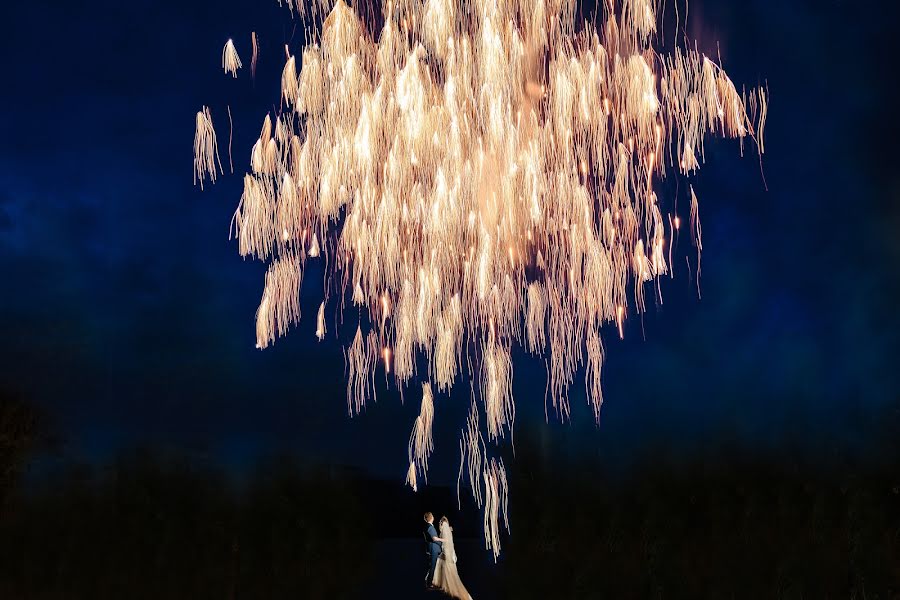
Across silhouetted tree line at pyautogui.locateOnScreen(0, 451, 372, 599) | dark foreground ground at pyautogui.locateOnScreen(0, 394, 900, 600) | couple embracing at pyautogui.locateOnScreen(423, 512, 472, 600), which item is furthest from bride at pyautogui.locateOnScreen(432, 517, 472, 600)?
silhouetted tree line at pyautogui.locateOnScreen(0, 451, 372, 599)

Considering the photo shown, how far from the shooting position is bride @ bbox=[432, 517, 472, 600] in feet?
54.7

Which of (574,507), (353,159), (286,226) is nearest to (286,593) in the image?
(574,507)

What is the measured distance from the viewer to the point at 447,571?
1675cm

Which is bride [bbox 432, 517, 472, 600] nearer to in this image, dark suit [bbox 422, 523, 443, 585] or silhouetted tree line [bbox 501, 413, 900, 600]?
dark suit [bbox 422, 523, 443, 585]

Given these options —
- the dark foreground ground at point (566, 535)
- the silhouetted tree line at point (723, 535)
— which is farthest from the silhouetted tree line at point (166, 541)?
the silhouetted tree line at point (723, 535)

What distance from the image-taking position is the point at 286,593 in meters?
20.2

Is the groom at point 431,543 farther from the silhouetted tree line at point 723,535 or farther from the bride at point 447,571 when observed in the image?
the silhouetted tree line at point 723,535

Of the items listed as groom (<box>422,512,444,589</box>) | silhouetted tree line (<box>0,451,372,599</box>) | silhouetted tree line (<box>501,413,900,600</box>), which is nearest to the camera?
silhouetted tree line (<box>501,413,900,600</box>)

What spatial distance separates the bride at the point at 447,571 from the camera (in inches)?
656

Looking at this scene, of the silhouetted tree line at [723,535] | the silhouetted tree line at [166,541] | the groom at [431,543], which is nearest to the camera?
the silhouetted tree line at [723,535]

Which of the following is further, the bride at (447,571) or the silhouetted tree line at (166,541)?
the silhouetted tree line at (166,541)

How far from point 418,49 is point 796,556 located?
483 inches

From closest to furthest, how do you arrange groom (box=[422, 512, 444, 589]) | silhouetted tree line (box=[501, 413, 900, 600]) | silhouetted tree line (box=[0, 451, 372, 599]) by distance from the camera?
silhouetted tree line (box=[501, 413, 900, 600]), groom (box=[422, 512, 444, 589]), silhouetted tree line (box=[0, 451, 372, 599])

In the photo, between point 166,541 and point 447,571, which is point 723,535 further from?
point 166,541
